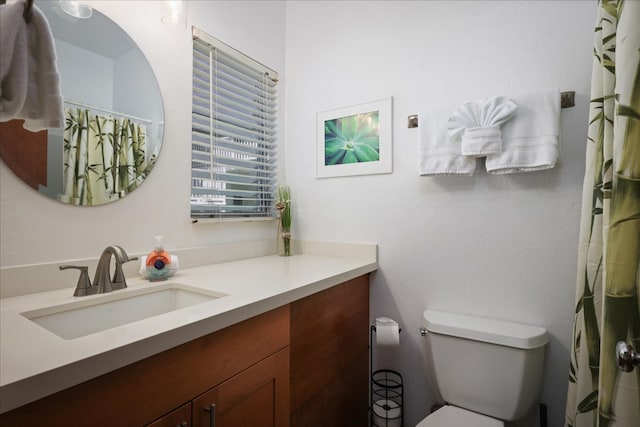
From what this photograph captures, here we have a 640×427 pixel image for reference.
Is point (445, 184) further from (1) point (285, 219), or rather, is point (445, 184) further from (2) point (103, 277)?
(2) point (103, 277)

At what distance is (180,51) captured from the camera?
1.46 metres

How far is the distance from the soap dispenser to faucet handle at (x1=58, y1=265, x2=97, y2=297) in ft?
0.64

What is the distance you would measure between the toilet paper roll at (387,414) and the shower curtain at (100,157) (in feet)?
5.09

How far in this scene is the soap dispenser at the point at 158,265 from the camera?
1211 mm

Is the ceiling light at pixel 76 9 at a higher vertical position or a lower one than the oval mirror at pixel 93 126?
higher

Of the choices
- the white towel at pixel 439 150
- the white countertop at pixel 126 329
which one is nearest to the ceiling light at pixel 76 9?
the white countertop at pixel 126 329

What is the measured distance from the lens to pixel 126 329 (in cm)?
72

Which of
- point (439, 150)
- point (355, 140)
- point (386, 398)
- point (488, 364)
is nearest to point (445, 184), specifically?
point (439, 150)

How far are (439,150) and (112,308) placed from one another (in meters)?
1.43

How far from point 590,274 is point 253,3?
6.79 feet

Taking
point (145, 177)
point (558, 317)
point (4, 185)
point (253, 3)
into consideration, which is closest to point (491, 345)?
point (558, 317)

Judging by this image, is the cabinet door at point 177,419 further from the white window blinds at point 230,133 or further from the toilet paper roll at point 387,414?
the toilet paper roll at point 387,414

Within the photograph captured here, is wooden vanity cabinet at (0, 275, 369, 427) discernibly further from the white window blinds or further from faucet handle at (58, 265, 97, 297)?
the white window blinds

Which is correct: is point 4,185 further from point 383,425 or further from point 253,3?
point 383,425
